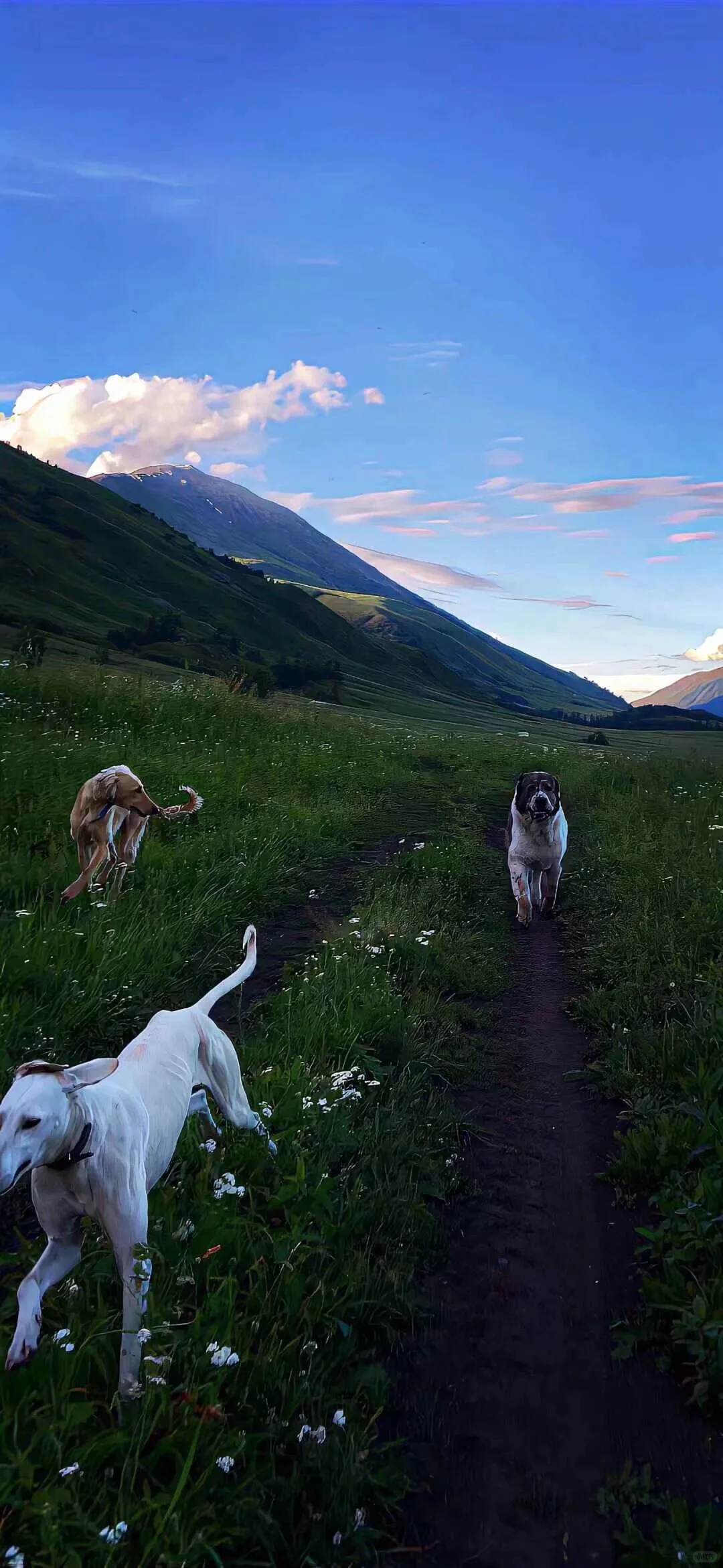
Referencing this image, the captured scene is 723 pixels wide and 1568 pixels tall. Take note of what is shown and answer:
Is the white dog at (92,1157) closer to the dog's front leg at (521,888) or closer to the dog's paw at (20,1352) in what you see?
the dog's paw at (20,1352)

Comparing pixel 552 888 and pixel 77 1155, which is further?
pixel 552 888

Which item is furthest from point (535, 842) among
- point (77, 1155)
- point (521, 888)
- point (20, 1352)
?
point (20, 1352)

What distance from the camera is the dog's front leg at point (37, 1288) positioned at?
2.53m

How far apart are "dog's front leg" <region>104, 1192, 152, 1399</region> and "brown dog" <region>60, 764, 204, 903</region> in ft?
14.3

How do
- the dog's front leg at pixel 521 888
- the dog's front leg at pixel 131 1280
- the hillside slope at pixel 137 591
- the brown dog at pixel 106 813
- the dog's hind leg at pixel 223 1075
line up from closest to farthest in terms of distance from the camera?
the dog's front leg at pixel 131 1280, the dog's hind leg at pixel 223 1075, the brown dog at pixel 106 813, the dog's front leg at pixel 521 888, the hillside slope at pixel 137 591

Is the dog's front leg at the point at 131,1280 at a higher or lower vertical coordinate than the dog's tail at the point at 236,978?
lower


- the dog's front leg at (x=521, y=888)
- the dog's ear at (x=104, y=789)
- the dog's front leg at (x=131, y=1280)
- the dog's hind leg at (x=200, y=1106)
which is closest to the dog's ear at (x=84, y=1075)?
the dog's front leg at (x=131, y=1280)

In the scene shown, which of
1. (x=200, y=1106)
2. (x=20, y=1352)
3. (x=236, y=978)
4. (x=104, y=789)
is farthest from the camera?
(x=104, y=789)

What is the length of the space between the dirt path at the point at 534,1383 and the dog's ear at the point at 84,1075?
1.69 meters

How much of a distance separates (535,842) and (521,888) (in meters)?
0.60

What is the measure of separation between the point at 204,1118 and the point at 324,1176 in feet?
2.35

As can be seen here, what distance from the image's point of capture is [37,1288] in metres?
2.66

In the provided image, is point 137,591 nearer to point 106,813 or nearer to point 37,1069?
point 106,813

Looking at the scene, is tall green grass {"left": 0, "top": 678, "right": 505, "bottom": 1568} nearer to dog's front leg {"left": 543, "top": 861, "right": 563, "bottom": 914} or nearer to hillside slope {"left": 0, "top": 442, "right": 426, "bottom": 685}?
dog's front leg {"left": 543, "top": 861, "right": 563, "bottom": 914}
